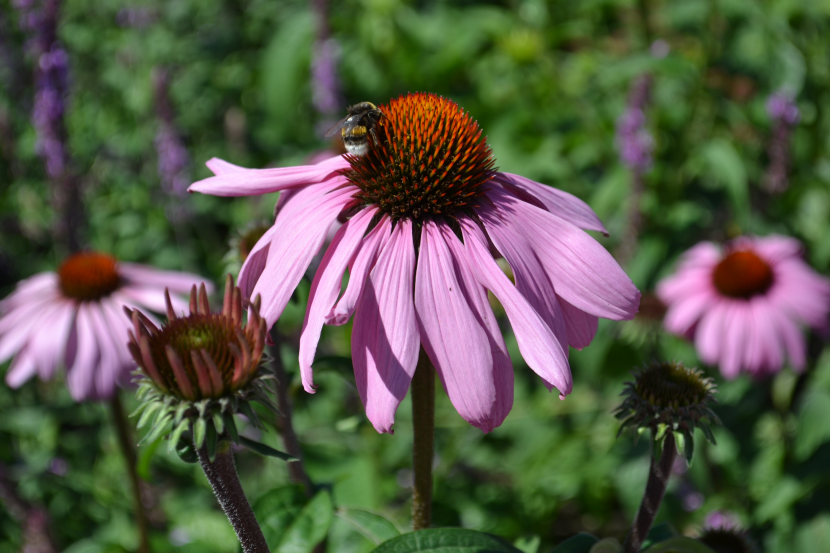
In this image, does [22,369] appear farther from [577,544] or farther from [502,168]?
[502,168]

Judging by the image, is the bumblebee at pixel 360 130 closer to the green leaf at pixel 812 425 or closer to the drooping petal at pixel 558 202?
the drooping petal at pixel 558 202

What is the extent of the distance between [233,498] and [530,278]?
0.42 meters

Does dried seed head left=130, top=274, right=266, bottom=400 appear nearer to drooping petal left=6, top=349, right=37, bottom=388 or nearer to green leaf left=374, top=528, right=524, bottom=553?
green leaf left=374, top=528, right=524, bottom=553

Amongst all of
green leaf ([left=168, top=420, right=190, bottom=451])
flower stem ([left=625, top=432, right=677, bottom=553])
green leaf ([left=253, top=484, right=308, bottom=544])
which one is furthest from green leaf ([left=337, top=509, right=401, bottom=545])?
green leaf ([left=168, top=420, right=190, bottom=451])

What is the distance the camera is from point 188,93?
3.63 meters

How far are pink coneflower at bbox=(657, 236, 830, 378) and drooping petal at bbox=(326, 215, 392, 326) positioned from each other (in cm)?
157

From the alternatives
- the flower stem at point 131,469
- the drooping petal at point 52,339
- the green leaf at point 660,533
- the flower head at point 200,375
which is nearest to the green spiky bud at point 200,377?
the flower head at point 200,375

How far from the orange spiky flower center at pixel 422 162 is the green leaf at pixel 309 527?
1.43ft

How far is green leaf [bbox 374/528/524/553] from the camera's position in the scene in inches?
31.7

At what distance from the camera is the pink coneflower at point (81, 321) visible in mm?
1636

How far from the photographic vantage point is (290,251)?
2.69ft

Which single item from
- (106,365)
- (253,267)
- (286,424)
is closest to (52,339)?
(106,365)

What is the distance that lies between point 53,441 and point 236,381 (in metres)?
1.98

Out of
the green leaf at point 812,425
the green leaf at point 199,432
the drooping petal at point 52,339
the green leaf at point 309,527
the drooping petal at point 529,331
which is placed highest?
the drooping petal at point 529,331
